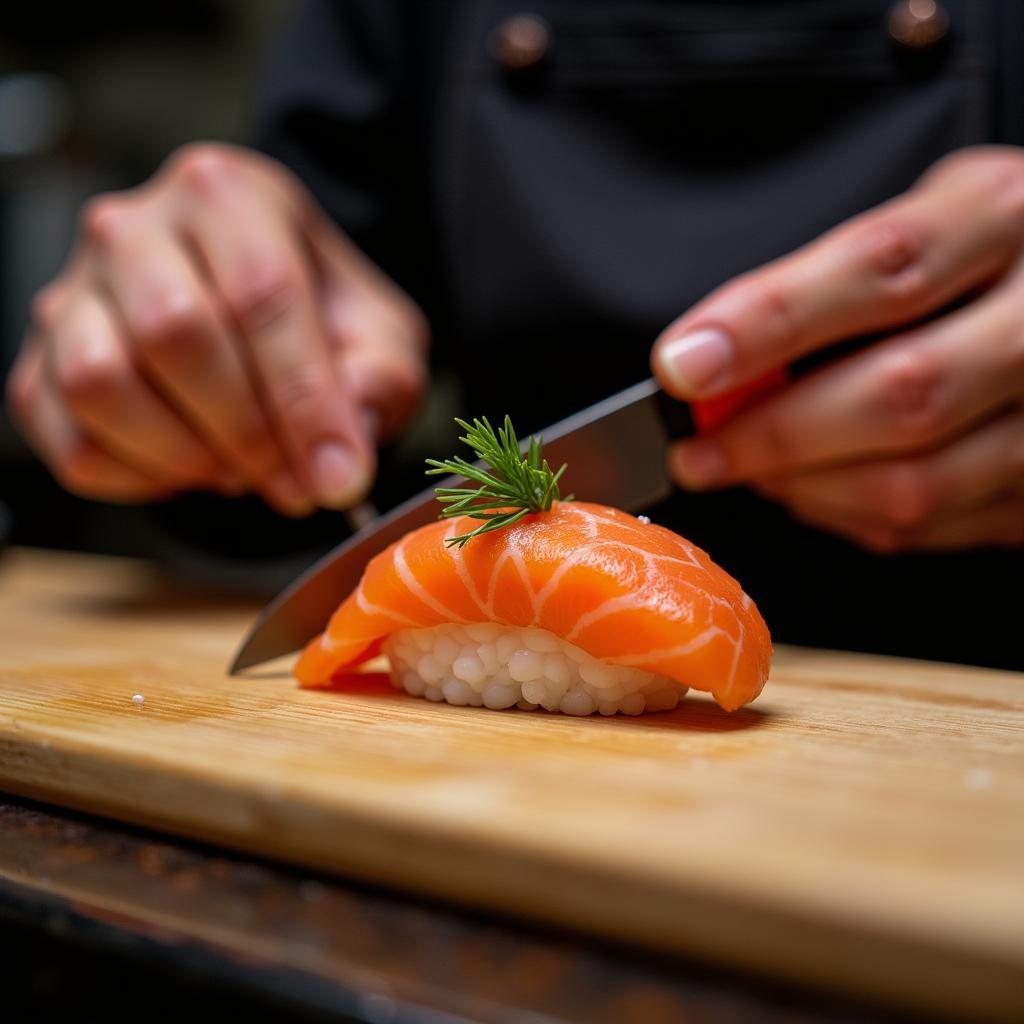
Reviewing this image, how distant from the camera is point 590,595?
4.06 feet

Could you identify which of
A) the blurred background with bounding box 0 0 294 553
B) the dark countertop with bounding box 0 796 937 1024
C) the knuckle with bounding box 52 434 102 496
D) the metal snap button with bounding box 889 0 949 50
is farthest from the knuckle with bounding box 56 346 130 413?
the blurred background with bounding box 0 0 294 553

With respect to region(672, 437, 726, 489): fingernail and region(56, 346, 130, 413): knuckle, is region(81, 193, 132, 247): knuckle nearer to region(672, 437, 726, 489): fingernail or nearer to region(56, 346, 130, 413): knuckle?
region(56, 346, 130, 413): knuckle

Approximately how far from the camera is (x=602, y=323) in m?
2.34

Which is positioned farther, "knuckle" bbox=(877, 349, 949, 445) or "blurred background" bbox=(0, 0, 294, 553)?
"blurred background" bbox=(0, 0, 294, 553)

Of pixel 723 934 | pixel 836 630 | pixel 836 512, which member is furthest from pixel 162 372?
pixel 723 934

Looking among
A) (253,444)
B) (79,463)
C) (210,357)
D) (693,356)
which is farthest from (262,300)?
(693,356)

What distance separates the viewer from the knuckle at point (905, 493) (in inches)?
73.2

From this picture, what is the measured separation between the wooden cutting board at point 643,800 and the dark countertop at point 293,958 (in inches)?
1.0

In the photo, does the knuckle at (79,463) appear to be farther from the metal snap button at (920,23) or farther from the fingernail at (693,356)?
the metal snap button at (920,23)

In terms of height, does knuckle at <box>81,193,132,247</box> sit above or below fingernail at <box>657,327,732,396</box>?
above

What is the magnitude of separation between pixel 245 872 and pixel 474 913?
8.9 inches

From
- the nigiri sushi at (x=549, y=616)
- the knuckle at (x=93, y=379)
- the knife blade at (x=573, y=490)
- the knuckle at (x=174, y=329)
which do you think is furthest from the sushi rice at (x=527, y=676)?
the knuckle at (x=93, y=379)

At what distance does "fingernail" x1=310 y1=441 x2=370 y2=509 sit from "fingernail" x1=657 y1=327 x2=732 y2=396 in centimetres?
64

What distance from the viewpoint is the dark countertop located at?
77 cm
